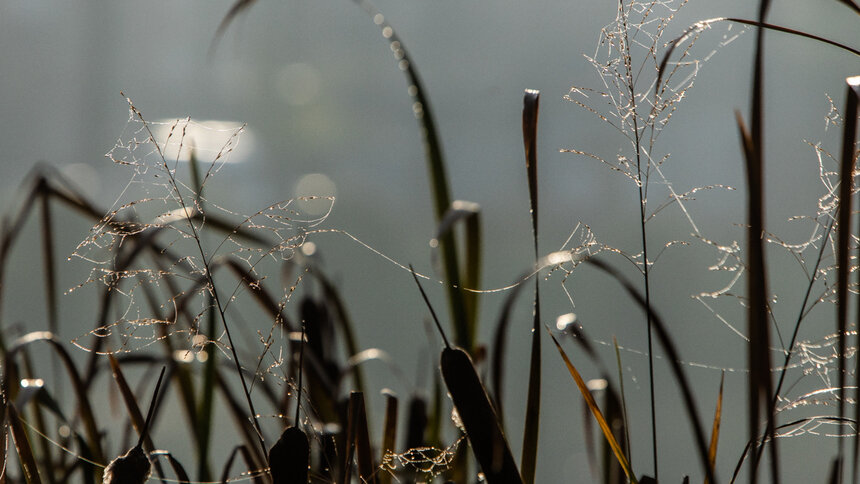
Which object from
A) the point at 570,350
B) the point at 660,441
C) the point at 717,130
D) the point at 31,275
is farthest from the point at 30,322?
the point at 717,130

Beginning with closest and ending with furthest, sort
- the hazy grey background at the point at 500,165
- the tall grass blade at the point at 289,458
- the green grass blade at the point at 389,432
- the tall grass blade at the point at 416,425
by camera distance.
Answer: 1. the tall grass blade at the point at 289,458
2. the green grass blade at the point at 389,432
3. the tall grass blade at the point at 416,425
4. the hazy grey background at the point at 500,165

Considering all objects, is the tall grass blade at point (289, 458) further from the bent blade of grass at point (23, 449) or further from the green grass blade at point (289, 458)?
the bent blade of grass at point (23, 449)

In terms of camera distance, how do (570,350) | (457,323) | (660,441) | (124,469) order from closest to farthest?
(124,469) → (457,323) → (570,350) → (660,441)

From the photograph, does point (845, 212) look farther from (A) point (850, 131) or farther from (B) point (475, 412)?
(B) point (475, 412)

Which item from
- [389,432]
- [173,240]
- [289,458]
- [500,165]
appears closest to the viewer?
[289,458]

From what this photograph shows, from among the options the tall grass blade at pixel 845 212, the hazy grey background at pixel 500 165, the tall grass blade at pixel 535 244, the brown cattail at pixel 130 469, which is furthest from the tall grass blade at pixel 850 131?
the hazy grey background at pixel 500 165

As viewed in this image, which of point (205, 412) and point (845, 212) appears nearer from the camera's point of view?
point (845, 212)

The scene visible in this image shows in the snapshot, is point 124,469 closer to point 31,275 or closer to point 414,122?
point 414,122

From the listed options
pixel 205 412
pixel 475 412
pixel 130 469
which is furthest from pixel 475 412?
pixel 205 412
